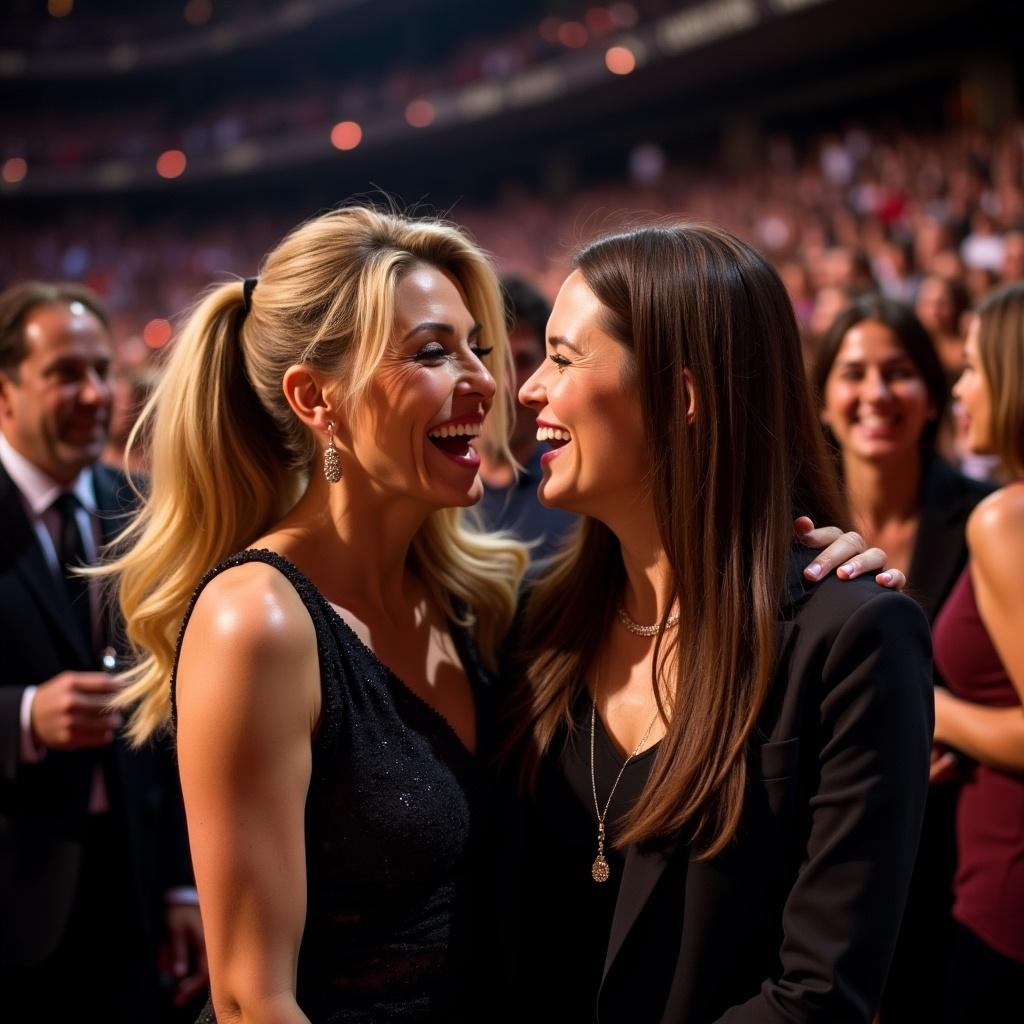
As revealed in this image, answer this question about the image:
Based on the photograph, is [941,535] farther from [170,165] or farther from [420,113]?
[170,165]

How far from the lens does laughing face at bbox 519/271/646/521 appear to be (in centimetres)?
183

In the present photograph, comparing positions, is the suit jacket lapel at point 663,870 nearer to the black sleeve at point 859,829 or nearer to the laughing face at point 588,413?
the black sleeve at point 859,829

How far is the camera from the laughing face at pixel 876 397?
3115mm

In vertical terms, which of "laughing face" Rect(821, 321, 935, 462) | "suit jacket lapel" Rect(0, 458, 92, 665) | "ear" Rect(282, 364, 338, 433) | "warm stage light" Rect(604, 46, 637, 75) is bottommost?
"suit jacket lapel" Rect(0, 458, 92, 665)

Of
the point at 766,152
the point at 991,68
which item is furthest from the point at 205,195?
the point at 991,68

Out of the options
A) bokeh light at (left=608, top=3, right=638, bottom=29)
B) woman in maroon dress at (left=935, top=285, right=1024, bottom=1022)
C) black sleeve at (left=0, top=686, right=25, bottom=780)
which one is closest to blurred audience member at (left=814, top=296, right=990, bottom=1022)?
woman in maroon dress at (left=935, top=285, right=1024, bottom=1022)

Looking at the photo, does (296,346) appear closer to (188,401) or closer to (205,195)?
Answer: (188,401)

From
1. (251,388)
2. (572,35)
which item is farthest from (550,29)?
(251,388)

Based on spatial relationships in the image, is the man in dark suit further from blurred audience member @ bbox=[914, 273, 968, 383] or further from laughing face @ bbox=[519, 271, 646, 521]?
blurred audience member @ bbox=[914, 273, 968, 383]

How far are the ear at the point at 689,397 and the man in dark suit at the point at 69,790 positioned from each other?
1.45m

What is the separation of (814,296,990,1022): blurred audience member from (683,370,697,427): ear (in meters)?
1.25

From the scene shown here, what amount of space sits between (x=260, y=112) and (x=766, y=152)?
1124 cm

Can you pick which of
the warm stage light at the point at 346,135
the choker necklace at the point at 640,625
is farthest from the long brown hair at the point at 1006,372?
the warm stage light at the point at 346,135

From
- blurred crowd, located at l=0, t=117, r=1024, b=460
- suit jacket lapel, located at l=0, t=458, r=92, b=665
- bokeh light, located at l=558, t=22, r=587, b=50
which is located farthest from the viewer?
bokeh light, located at l=558, t=22, r=587, b=50
